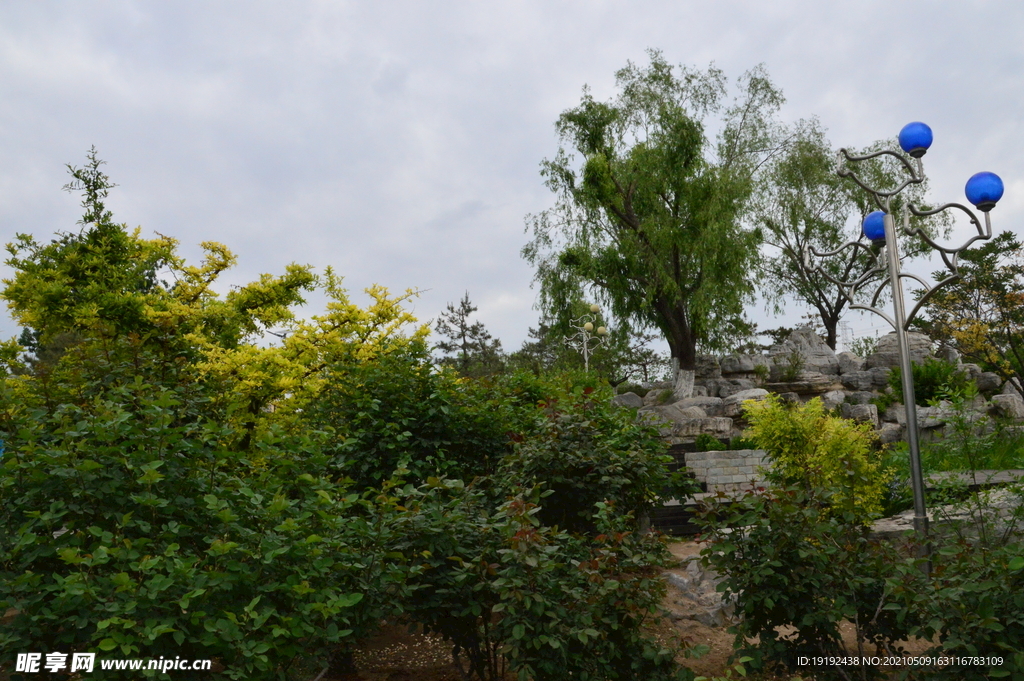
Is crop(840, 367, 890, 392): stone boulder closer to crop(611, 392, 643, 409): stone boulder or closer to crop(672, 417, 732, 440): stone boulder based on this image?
crop(611, 392, 643, 409): stone boulder

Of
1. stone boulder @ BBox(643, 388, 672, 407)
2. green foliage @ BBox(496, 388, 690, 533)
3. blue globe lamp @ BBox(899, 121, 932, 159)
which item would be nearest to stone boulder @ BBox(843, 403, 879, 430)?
stone boulder @ BBox(643, 388, 672, 407)

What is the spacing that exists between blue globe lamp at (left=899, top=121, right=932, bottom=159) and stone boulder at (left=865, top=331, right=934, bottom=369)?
51.4 ft

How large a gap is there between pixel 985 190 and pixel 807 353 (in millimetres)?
20617

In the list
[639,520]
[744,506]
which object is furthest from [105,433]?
[639,520]

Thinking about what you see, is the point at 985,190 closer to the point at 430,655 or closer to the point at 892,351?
the point at 430,655

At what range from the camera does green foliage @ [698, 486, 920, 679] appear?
3504mm

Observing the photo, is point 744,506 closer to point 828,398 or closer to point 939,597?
point 939,597

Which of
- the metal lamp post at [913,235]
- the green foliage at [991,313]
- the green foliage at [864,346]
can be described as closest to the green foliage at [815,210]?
the green foliage at [864,346]

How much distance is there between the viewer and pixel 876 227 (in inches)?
263

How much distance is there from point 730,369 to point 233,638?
2219 centimetres

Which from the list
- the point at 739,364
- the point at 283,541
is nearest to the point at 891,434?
the point at 739,364

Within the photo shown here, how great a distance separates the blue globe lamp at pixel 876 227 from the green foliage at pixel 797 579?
3838 millimetres

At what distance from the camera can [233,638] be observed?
256cm

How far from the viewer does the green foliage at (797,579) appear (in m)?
3.50
